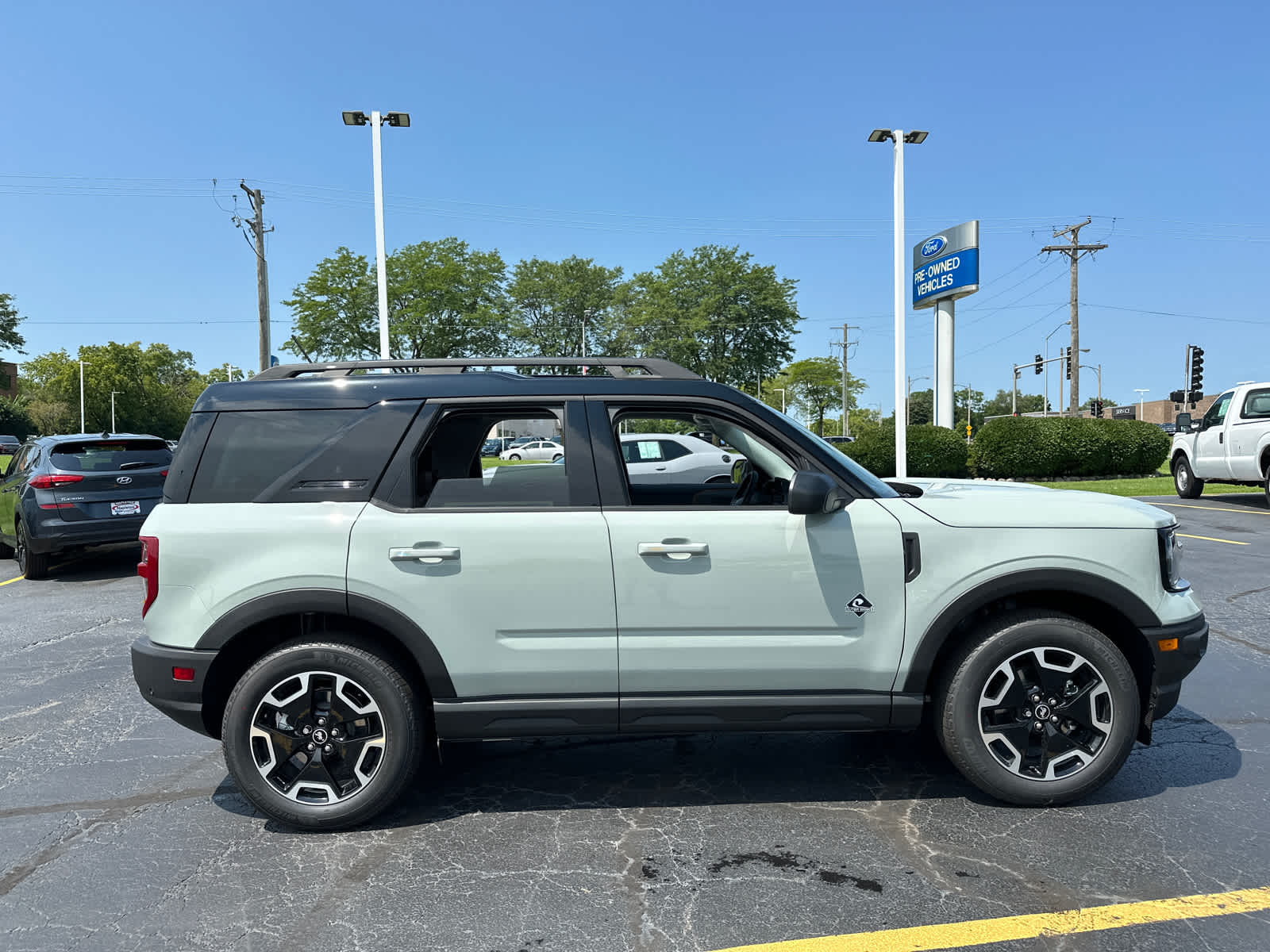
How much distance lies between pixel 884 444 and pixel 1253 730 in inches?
979

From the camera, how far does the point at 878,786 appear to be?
3699mm

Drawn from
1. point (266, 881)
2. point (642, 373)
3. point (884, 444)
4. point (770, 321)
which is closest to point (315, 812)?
point (266, 881)

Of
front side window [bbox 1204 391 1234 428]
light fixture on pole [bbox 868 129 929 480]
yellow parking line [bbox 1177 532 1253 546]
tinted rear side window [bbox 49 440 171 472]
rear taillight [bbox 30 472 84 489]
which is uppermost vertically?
light fixture on pole [bbox 868 129 929 480]

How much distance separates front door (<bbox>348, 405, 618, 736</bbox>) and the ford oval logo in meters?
29.8

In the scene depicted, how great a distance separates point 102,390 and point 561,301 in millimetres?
48903

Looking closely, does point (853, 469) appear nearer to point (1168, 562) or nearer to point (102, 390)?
point (1168, 562)

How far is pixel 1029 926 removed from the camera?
2592 millimetres

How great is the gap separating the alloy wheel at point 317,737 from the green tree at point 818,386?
266ft

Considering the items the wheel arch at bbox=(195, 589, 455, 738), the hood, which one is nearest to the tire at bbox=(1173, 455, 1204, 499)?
the hood

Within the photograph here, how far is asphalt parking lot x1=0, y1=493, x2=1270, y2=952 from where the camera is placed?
2639 millimetres

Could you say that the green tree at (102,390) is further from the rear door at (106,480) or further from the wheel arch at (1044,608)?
the wheel arch at (1044,608)

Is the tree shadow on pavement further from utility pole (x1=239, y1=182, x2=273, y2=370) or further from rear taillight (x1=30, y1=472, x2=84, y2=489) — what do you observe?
utility pole (x1=239, y1=182, x2=273, y2=370)

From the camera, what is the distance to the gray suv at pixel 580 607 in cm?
327

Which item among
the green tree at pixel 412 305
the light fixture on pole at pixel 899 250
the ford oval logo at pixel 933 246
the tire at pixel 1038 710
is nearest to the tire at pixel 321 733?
the tire at pixel 1038 710
